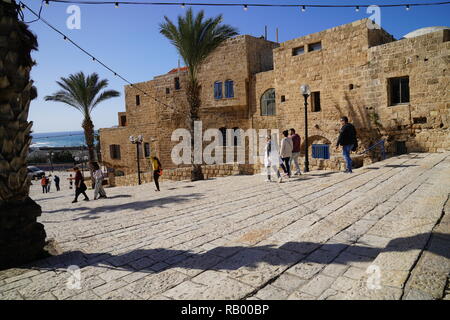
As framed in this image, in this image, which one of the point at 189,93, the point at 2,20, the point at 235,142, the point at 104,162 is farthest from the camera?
the point at 104,162

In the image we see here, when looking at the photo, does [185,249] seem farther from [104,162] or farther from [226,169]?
[104,162]

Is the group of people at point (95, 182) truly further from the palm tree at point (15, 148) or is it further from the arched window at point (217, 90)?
the arched window at point (217, 90)

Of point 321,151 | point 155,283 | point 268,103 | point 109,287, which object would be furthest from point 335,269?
point 268,103

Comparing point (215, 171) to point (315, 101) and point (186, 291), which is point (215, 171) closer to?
point (315, 101)

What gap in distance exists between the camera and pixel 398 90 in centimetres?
1273

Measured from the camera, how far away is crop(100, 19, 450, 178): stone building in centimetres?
1158

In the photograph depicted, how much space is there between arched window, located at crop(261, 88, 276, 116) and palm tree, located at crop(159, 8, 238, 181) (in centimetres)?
643

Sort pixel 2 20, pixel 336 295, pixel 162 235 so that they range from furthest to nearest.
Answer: pixel 162 235, pixel 2 20, pixel 336 295

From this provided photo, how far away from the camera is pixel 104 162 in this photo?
30.4 metres

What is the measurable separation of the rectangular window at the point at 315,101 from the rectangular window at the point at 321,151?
2218 millimetres

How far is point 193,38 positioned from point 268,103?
798 centimetres

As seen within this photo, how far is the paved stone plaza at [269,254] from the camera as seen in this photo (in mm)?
2002
